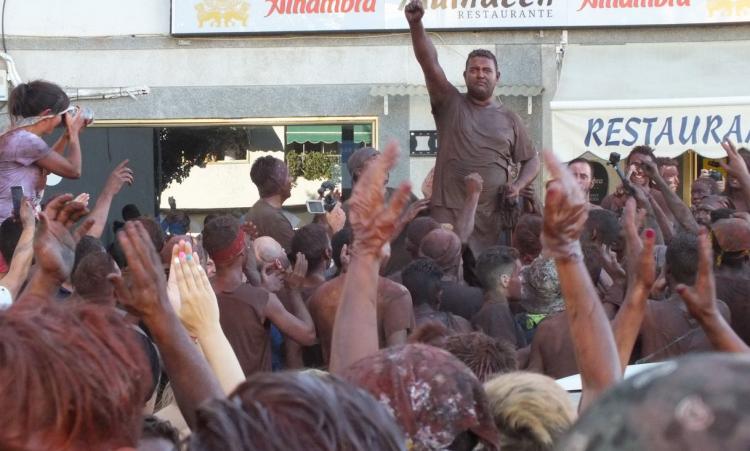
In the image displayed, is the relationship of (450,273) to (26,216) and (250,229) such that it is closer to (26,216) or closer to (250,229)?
(250,229)

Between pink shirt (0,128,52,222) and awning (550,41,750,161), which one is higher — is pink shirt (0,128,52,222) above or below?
below

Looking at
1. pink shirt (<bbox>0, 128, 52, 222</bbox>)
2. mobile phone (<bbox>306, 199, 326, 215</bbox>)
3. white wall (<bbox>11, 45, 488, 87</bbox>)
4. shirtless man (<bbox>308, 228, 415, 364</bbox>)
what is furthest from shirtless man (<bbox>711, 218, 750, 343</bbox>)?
white wall (<bbox>11, 45, 488, 87</bbox>)

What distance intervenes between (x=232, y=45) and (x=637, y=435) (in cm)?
1293

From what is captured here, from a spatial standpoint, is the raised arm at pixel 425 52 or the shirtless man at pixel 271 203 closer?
the raised arm at pixel 425 52

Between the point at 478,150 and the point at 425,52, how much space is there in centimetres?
79

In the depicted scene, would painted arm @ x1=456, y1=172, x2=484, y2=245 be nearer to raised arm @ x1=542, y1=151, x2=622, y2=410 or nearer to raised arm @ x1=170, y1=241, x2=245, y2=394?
raised arm @ x1=170, y1=241, x2=245, y2=394

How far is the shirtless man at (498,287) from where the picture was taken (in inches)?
215

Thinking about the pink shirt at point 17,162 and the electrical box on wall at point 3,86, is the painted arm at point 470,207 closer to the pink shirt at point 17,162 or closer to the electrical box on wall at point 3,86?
the pink shirt at point 17,162

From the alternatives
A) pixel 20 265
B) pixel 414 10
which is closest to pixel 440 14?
pixel 414 10

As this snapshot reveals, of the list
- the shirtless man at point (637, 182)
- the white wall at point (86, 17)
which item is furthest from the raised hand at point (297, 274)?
the white wall at point (86, 17)

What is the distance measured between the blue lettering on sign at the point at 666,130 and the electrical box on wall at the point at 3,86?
20.7 feet

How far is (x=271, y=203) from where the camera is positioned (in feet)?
25.7

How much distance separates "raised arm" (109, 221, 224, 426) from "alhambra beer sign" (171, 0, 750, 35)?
420 inches

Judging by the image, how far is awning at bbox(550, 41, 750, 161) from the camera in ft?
38.8
